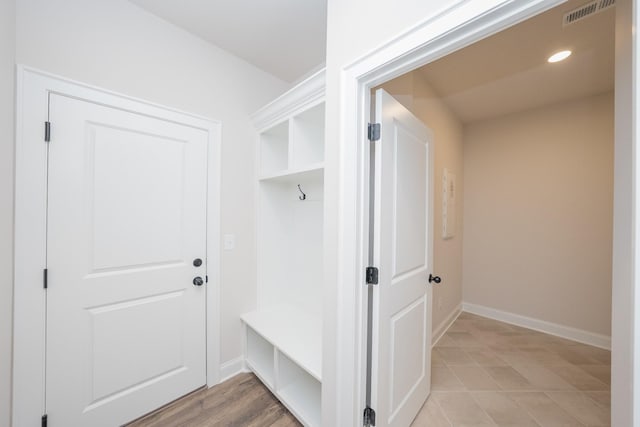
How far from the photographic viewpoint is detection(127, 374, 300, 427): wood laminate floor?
5.10ft

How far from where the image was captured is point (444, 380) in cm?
199

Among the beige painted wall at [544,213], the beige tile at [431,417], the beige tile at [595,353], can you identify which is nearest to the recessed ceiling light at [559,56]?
the beige painted wall at [544,213]

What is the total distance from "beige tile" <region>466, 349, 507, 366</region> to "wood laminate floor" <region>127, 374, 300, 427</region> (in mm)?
1798

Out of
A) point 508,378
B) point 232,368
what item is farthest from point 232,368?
point 508,378

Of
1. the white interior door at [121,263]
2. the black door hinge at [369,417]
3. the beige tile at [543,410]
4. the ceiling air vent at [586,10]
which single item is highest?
the ceiling air vent at [586,10]

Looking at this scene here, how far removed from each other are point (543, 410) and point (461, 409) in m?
0.56

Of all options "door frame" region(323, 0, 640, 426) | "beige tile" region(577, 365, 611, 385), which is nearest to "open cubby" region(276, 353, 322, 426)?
"door frame" region(323, 0, 640, 426)

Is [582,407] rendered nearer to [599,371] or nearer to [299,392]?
[599,371]

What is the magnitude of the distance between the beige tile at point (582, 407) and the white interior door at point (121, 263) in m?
2.67

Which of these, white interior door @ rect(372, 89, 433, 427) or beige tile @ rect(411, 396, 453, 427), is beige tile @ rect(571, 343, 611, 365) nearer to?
beige tile @ rect(411, 396, 453, 427)

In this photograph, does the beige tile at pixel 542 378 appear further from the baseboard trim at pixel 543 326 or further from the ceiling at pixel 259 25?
the ceiling at pixel 259 25

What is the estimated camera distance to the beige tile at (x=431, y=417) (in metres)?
1.57

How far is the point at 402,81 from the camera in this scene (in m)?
1.73

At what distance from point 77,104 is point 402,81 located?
6.74 ft
